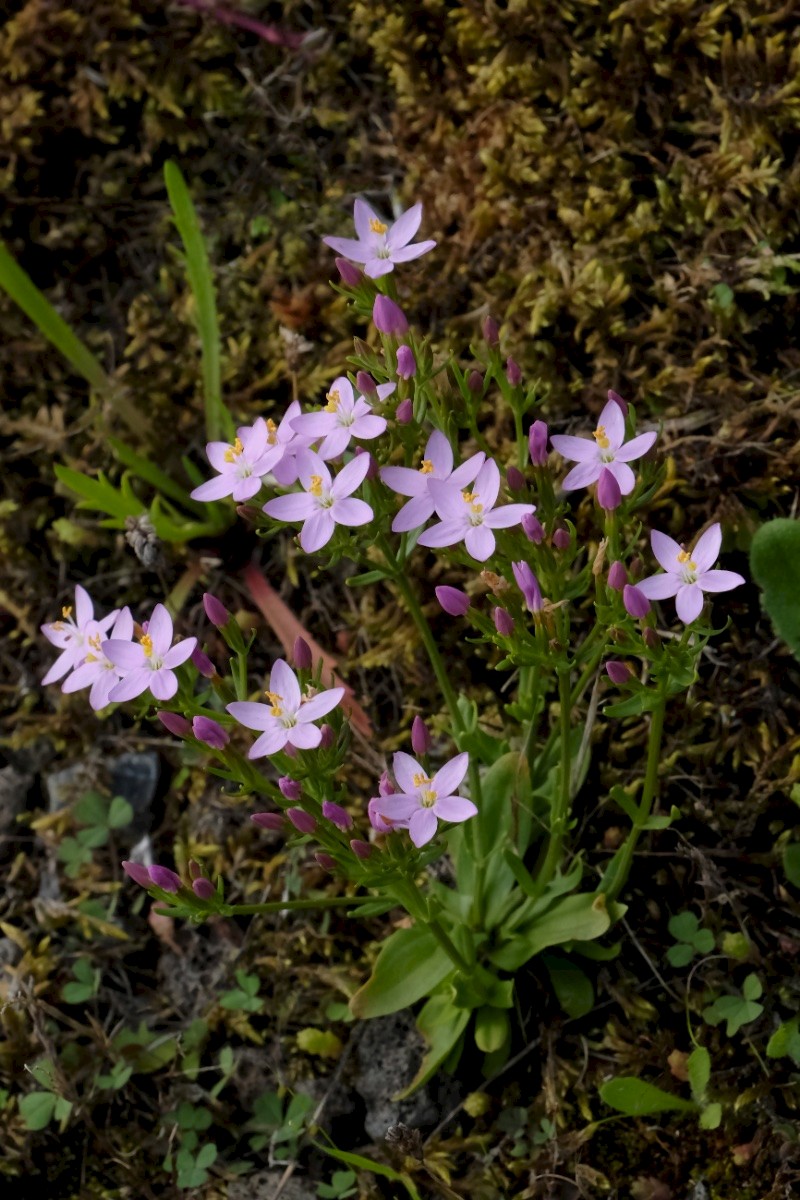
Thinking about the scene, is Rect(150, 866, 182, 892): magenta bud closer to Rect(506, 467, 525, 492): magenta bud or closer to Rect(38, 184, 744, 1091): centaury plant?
Rect(38, 184, 744, 1091): centaury plant

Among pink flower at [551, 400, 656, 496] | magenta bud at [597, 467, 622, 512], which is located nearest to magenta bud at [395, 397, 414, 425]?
pink flower at [551, 400, 656, 496]

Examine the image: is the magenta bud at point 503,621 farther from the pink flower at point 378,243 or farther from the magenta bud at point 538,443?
the pink flower at point 378,243

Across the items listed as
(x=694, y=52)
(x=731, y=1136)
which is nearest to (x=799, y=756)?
(x=731, y=1136)

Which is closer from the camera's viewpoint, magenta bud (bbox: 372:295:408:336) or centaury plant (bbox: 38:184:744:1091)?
centaury plant (bbox: 38:184:744:1091)

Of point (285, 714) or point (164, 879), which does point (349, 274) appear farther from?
point (164, 879)

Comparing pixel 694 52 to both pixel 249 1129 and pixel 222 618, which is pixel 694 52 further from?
pixel 249 1129
